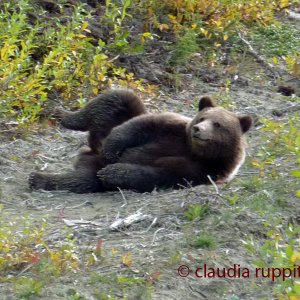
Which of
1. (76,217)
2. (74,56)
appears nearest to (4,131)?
(74,56)

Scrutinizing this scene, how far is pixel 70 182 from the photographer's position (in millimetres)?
8242

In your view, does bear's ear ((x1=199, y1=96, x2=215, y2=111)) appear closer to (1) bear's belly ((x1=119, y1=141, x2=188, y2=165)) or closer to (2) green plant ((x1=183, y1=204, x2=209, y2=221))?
(1) bear's belly ((x1=119, y1=141, x2=188, y2=165))

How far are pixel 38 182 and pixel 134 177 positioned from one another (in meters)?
0.87

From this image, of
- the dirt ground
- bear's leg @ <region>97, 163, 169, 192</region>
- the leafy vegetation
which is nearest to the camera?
the dirt ground

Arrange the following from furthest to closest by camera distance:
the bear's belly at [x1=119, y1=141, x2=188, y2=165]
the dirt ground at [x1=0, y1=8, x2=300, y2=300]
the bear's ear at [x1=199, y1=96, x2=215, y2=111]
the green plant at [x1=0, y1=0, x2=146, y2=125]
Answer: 1. the green plant at [x1=0, y1=0, x2=146, y2=125]
2. the bear's ear at [x1=199, y1=96, x2=215, y2=111]
3. the bear's belly at [x1=119, y1=141, x2=188, y2=165]
4. the dirt ground at [x1=0, y1=8, x2=300, y2=300]

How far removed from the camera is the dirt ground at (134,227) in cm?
570

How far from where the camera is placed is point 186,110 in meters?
10.7

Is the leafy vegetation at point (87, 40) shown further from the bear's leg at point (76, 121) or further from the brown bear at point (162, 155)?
the brown bear at point (162, 155)

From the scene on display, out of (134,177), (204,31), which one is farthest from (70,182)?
(204,31)

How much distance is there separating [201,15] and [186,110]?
1987 millimetres

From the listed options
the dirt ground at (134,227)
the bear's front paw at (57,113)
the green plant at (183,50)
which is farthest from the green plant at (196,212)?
the green plant at (183,50)

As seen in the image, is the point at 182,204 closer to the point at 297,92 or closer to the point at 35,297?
the point at 35,297

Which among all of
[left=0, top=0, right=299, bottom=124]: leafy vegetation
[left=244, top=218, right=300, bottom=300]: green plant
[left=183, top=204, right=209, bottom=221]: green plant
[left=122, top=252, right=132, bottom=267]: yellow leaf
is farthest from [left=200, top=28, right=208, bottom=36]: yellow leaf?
[left=122, top=252, right=132, bottom=267]: yellow leaf

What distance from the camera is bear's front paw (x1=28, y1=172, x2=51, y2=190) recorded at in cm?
811
